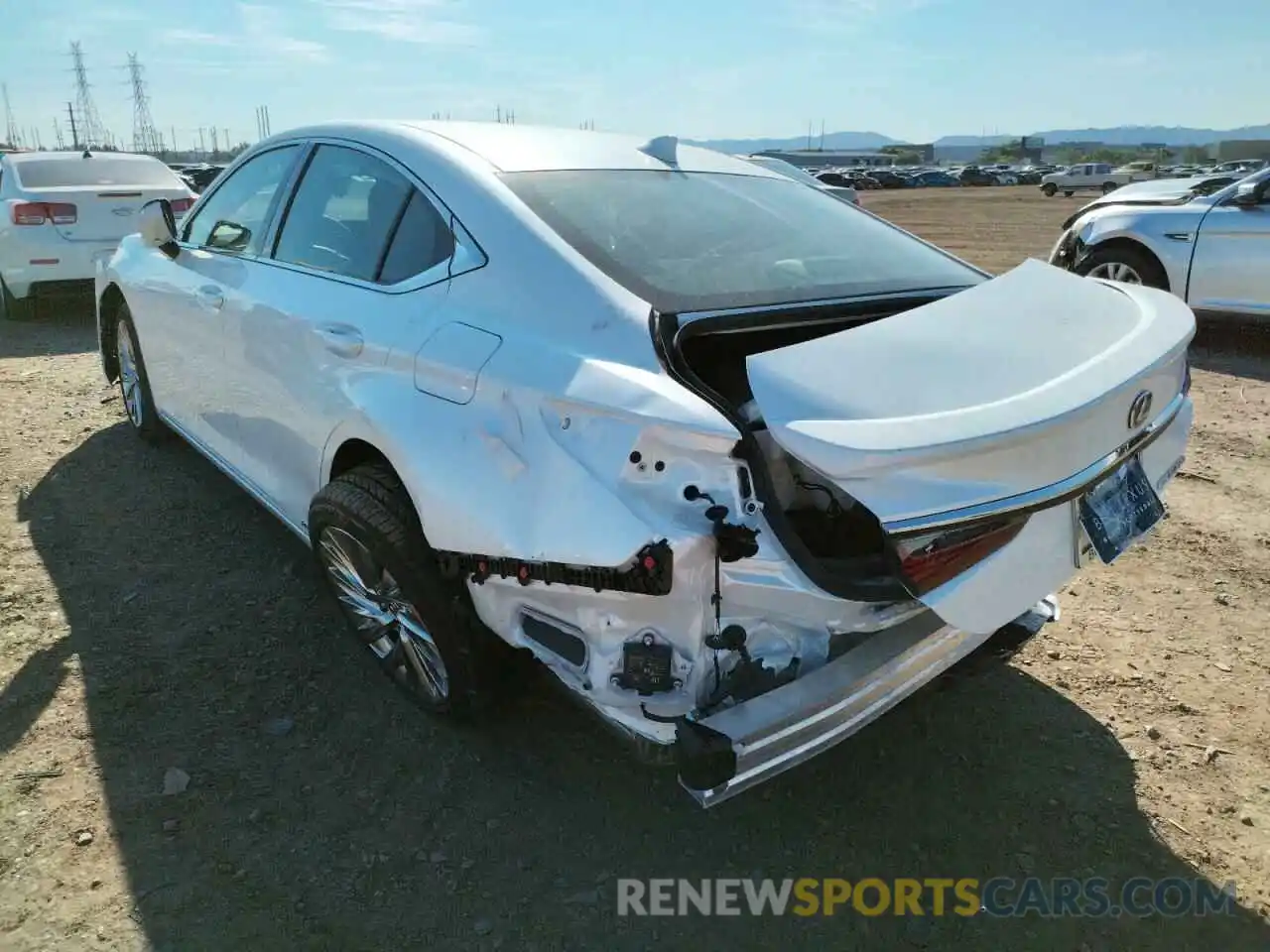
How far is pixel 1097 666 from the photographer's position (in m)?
3.18

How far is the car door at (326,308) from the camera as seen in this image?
8.57 ft

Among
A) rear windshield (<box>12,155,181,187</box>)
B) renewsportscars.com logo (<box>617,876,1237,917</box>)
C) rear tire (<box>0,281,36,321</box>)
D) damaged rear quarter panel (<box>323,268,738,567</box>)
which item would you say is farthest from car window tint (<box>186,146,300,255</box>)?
rear tire (<box>0,281,36,321</box>)

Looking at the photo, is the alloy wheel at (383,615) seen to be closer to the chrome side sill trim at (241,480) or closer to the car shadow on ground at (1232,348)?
the chrome side sill trim at (241,480)

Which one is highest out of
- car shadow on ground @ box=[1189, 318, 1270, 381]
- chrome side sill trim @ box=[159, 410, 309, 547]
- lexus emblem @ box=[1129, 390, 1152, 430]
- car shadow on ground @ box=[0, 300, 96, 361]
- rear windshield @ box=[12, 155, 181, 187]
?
rear windshield @ box=[12, 155, 181, 187]

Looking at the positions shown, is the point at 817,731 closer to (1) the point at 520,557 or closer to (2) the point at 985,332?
(1) the point at 520,557

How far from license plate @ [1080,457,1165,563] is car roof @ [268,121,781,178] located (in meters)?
1.68

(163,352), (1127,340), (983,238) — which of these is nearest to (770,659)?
(1127,340)

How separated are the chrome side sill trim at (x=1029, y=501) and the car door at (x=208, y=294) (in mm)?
2661

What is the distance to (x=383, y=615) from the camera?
2807 millimetres

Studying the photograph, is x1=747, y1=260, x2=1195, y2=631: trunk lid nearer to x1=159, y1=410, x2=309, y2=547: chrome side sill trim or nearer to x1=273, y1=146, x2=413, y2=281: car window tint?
x1=273, y1=146, x2=413, y2=281: car window tint

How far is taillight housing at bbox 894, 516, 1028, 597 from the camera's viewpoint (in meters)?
1.89

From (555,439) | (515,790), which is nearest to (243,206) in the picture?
(555,439)

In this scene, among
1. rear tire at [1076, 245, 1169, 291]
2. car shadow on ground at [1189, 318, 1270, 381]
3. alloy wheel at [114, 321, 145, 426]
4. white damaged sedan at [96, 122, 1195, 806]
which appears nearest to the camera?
white damaged sedan at [96, 122, 1195, 806]

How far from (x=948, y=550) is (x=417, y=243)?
5.51 feet
